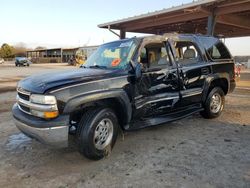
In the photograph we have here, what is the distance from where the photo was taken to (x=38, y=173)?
3734 millimetres

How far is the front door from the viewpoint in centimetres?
469

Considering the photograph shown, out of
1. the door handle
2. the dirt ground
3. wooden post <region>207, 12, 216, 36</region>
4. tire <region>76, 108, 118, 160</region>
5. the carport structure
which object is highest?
the carport structure

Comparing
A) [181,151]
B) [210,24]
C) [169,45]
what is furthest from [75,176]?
[210,24]

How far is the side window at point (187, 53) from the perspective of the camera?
5.48 m

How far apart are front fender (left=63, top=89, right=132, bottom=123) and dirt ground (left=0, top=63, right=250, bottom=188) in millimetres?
766

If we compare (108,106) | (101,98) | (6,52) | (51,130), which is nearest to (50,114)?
(51,130)

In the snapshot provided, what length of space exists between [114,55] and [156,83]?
95cm

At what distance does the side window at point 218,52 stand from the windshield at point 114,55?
7.67 ft

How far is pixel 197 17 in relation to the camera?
13367 mm

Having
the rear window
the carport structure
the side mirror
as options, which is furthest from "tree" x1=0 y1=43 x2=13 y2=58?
the side mirror

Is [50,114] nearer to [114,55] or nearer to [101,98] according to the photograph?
[101,98]

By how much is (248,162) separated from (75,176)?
2.58 meters

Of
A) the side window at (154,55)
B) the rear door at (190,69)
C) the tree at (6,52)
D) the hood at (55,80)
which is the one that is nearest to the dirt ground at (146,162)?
the rear door at (190,69)

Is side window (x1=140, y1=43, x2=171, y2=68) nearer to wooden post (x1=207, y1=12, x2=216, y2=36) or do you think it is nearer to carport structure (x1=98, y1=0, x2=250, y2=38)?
carport structure (x1=98, y1=0, x2=250, y2=38)
